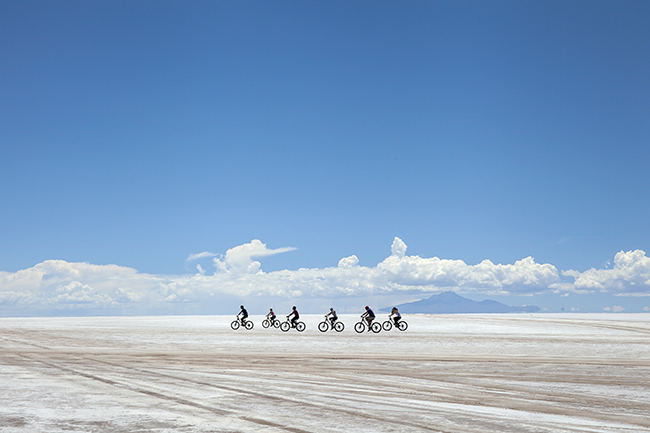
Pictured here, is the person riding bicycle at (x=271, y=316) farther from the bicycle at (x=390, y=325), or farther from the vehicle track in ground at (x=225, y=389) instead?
the vehicle track in ground at (x=225, y=389)

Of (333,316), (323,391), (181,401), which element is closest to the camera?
(181,401)

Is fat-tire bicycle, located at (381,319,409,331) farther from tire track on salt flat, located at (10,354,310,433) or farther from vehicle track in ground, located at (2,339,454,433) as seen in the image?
tire track on salt flat, located at (10,354,310,433)

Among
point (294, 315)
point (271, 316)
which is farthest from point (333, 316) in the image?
point (271, 316)

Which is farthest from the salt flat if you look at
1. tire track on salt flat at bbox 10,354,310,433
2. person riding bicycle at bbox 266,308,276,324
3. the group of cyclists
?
person riding bicycle at bbox 266,308,276,324

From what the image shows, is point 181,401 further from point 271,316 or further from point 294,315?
point 271,316

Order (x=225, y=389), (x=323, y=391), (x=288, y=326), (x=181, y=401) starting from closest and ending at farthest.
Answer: (x=181, y=401) < (x=323, y=391) < (x=225, y=389) < (x=288, y=326)

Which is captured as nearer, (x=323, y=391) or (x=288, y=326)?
(x=323, y=391)

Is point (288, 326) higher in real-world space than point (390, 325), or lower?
lower

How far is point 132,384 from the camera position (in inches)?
538

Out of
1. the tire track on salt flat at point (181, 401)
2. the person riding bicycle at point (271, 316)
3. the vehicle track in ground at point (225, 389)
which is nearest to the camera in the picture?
the tire track on salt flat at point (181, 401)

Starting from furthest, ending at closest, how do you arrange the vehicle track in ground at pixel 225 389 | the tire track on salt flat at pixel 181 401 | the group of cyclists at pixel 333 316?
the group of cyclists at pixel 333 316, the vehicle track in ground at pixel 225 389, the tire track on salt flat at pixel 181 401

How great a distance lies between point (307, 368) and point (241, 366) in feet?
7.51

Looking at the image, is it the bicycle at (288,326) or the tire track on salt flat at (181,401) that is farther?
the bicycle at (288,326)

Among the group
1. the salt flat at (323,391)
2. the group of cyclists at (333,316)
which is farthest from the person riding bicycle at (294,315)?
the salt flat at (323,391)
